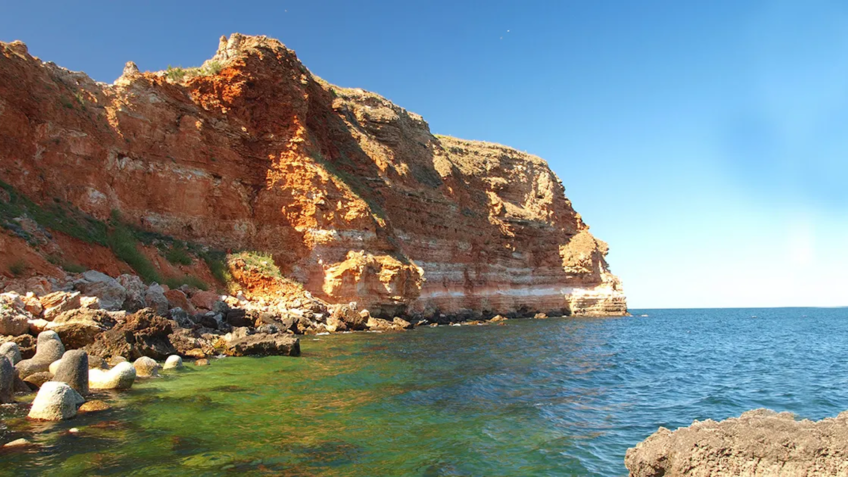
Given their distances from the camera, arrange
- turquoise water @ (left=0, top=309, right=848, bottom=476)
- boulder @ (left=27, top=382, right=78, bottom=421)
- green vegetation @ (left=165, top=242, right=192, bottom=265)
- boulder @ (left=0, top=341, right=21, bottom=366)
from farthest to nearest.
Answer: green vegetation @ (left=165, top=242, right=192, bottom=265)
boulder @ (left=0, top=341, right=21, bottom=366)
boulder @ (left=27, top=382, right=78, bottom=421)
turquoise water @ (left=0, top=309, right=848, bottom=476)

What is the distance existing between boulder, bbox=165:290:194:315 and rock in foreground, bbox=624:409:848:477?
19.4m

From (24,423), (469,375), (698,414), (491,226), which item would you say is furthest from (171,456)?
(491,226)

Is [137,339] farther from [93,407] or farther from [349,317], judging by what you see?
[349,317]

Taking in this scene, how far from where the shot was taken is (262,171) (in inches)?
1163

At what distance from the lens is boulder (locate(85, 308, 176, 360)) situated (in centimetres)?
1105

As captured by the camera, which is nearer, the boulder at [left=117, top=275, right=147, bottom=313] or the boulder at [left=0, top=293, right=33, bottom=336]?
the boulder at [left=0, top=293, right=33, bottom=336]

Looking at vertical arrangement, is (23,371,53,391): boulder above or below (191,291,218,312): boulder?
below

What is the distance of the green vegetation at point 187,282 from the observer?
70.6ft

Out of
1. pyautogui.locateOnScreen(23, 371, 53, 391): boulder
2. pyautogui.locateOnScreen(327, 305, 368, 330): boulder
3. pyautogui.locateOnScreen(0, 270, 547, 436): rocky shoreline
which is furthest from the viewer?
pyautogui.locateOnScreen(327, 305, 368, 330): boulder

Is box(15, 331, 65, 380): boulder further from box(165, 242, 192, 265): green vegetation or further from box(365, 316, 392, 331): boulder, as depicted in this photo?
box(365, 316, 392, 331): boulder

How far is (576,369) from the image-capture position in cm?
1448

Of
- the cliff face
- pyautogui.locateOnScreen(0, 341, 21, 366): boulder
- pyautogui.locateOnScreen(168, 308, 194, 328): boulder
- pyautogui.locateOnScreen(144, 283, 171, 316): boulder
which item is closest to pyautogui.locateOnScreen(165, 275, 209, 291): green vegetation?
pyautogui.locateOnScreen(144, 283, 171, 316): boulder

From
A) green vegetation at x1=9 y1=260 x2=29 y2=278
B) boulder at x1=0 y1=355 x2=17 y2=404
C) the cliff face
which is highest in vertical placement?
the cliff face

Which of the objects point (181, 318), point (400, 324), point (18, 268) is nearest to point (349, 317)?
point (400, 324)
